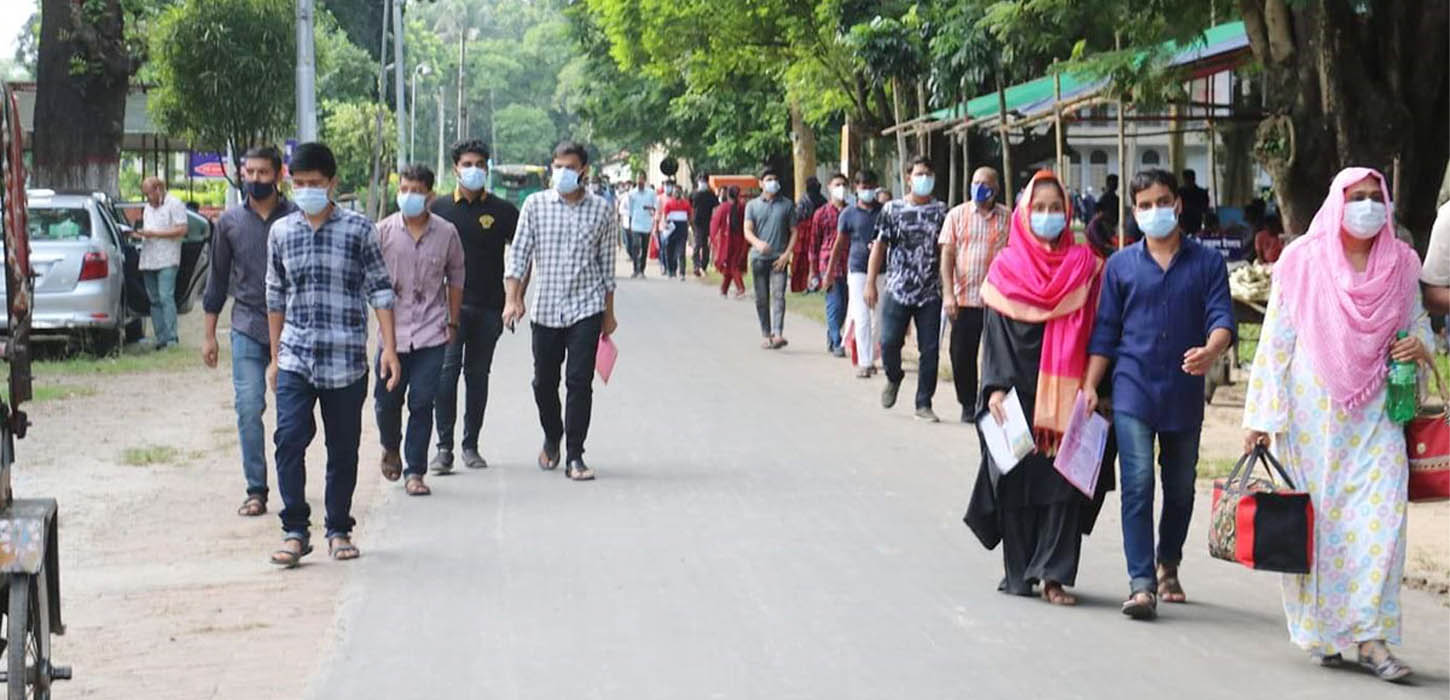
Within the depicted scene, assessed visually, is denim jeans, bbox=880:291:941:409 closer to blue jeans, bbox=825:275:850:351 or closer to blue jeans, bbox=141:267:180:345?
blue jeans, bbox=825:275:850:351

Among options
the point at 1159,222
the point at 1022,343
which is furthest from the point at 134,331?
the point at 1159,222

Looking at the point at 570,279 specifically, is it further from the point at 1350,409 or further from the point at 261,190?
the point at 1350,409

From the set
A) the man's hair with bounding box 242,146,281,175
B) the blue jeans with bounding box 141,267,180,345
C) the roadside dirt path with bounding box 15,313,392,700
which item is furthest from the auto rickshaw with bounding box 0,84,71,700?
the blue jeans with bounding box 141,267,180,345

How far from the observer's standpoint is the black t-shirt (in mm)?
11773

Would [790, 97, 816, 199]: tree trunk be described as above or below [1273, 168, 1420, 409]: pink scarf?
above

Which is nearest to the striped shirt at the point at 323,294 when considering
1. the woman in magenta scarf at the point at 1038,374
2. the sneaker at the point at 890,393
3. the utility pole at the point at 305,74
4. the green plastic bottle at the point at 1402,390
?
the woman in magenta scarf at the point at 1038,374

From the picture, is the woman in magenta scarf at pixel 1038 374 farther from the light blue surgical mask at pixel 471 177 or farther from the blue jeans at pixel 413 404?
the light blue surgical mask at pixel 471 177

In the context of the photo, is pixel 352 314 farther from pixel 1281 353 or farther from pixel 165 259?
pixel 165 259

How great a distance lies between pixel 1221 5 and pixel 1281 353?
10379mm

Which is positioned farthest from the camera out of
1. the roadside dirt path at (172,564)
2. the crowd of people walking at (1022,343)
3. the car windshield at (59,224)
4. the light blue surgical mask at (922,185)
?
the car windshield at (59,224)

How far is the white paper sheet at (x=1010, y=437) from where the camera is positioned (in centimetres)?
814

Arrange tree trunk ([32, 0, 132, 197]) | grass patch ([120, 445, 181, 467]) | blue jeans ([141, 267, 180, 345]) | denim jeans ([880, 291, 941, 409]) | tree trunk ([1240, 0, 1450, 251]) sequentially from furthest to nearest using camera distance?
tree trunk ([32, 0, 132, 197]), blue jeans ([141, 267, 180, 345]), tree trunk ([1240, 0, 1450, 251]), denim jeans ([880, 291, 941, 409]), grass patch ([120, 445, 181, 467])

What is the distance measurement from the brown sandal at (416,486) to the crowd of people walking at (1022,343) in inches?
0.8

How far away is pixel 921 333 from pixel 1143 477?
6965mm
